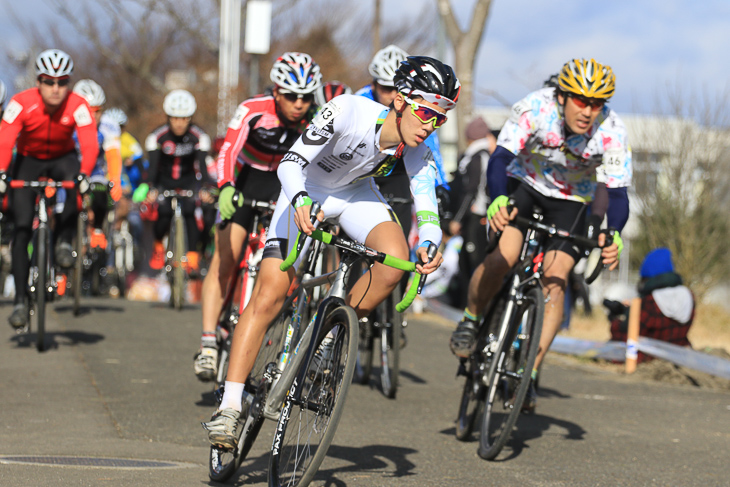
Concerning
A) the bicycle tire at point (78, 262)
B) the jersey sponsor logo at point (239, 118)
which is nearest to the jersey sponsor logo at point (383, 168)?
the jersey sponsor logo at point (239, 118)

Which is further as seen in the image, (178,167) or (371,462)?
(178,167)

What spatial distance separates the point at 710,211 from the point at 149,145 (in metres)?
9.32

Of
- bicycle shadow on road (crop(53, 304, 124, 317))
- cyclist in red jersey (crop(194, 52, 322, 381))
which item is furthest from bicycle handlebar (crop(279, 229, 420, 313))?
bicycle shadow on road (crop(53, 304, 124, 317))

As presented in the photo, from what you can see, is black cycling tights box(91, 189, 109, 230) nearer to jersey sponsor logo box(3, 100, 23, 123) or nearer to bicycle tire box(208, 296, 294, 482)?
jersey sponsor logo box(3, 100, 23, 123)

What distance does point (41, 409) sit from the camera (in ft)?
21.1

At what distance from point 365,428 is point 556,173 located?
2050 mm

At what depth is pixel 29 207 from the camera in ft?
27.6

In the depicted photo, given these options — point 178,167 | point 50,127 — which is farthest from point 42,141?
point 178,167

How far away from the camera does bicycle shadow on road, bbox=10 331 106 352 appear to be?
9.07m

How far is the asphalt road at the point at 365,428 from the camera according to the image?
5148 mm

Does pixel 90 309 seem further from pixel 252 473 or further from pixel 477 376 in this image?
pixel 252 473

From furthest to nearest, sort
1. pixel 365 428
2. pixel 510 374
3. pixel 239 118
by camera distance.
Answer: pixel 239 118 < pixel 365 428 < pixel 510 374

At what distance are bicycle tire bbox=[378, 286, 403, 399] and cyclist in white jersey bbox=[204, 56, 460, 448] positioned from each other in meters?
2.53

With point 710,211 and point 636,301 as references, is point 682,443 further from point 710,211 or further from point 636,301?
point 710,211
